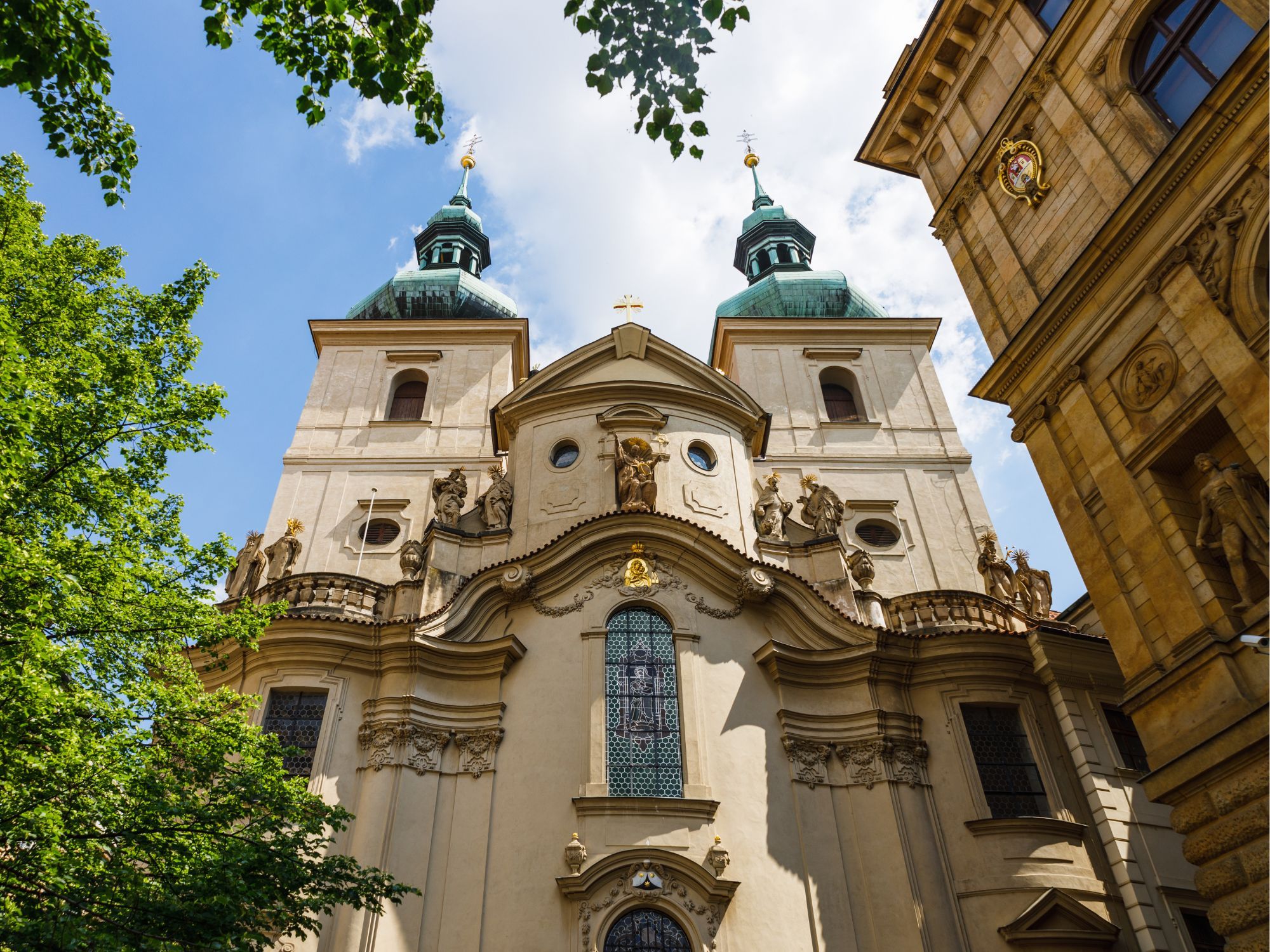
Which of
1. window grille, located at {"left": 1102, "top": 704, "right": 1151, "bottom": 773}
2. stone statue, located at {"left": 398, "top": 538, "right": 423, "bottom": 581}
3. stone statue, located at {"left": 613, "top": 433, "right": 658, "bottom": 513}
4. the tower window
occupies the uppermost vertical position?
the tower window

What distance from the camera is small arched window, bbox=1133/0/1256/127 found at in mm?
11484

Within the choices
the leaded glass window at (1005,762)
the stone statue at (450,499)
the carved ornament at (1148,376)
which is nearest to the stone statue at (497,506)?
the stone statue at (450,499)

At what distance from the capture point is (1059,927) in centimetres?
1379

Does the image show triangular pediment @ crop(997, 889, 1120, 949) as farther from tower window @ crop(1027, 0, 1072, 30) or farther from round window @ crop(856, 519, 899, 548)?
tower window @ crop(1027, 0, 1072, 30)

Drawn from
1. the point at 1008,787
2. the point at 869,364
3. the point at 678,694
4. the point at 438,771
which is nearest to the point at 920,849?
the point at 1008,787

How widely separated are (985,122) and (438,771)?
1369 centimetres

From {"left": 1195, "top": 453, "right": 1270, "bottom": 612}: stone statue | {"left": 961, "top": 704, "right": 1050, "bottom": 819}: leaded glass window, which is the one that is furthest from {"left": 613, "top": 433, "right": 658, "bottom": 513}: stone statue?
{"left": 1195, "top": 453, "right": 1270, "bottom": 612}: stone statue

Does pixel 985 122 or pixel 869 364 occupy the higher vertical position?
pixel 869 364

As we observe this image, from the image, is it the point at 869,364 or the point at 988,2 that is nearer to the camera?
the point at 988,2

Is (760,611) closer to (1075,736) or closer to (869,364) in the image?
(1075,736)

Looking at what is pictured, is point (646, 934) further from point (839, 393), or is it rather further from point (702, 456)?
point (839, 393)

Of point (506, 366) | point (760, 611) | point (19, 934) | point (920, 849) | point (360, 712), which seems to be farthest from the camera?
point (506, 366)

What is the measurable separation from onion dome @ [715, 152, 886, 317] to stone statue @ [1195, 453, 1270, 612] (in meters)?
23.7

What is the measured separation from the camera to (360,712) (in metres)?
15.9
